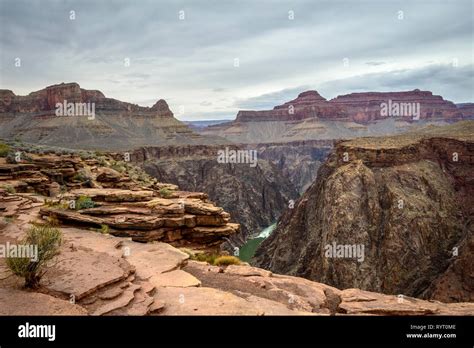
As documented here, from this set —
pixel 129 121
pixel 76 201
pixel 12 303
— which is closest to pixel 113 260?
pixel 12 303

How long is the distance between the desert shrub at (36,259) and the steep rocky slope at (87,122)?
109288 mm

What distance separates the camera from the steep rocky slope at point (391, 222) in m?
42.5

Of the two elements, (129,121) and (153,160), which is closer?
(153,160)

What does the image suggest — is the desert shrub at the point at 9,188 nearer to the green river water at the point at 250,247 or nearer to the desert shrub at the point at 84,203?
the desert shrub at the point at 84,203

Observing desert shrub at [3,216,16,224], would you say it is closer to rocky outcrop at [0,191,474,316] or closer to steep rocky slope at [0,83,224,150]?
rocky outcrop at [0,191,474,316]

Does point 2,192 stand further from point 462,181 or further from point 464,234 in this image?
point 462,181

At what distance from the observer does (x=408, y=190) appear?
50.5 metres

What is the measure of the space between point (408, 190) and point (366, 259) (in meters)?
12.1

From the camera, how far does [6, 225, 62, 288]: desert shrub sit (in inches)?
333

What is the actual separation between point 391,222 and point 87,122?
111m
